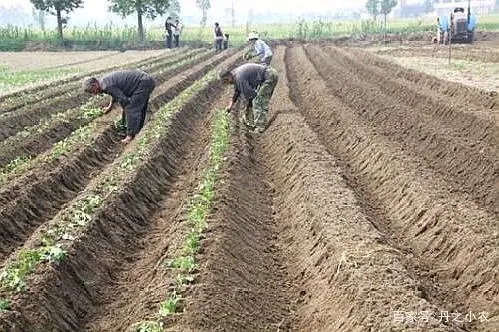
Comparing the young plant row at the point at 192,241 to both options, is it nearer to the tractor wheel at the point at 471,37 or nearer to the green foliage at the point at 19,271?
the green foliage at the point at 19,271

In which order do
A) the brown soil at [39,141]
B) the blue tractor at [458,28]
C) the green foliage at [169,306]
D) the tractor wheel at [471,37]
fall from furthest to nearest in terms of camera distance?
the tractor wheel at [471,37]
the blue tractor at [458,28]
the brown soil at [39,141]
the green foliage at [169,306]

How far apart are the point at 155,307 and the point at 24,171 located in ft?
17.9

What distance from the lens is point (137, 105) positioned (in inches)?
538

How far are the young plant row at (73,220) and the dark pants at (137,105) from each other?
12.2 inches

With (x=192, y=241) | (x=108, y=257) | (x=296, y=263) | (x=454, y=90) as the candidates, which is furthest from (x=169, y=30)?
(x=192, y=241)

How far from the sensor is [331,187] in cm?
988

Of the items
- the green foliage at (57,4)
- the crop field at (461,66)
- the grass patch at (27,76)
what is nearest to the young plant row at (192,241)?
the crop field at (461,66)

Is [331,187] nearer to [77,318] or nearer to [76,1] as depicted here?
[77,318]

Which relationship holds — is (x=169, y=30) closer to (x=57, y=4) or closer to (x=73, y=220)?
(x=57, y=4)

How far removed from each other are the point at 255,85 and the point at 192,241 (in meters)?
7.58

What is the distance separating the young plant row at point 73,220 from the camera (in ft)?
21.8

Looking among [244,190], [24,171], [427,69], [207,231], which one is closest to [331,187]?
[244,190]

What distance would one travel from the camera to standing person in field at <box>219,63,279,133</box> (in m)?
14.2

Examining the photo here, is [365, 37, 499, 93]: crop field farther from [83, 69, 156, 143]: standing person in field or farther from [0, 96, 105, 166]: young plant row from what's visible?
[0, 96, 105, 166]: young plant row
